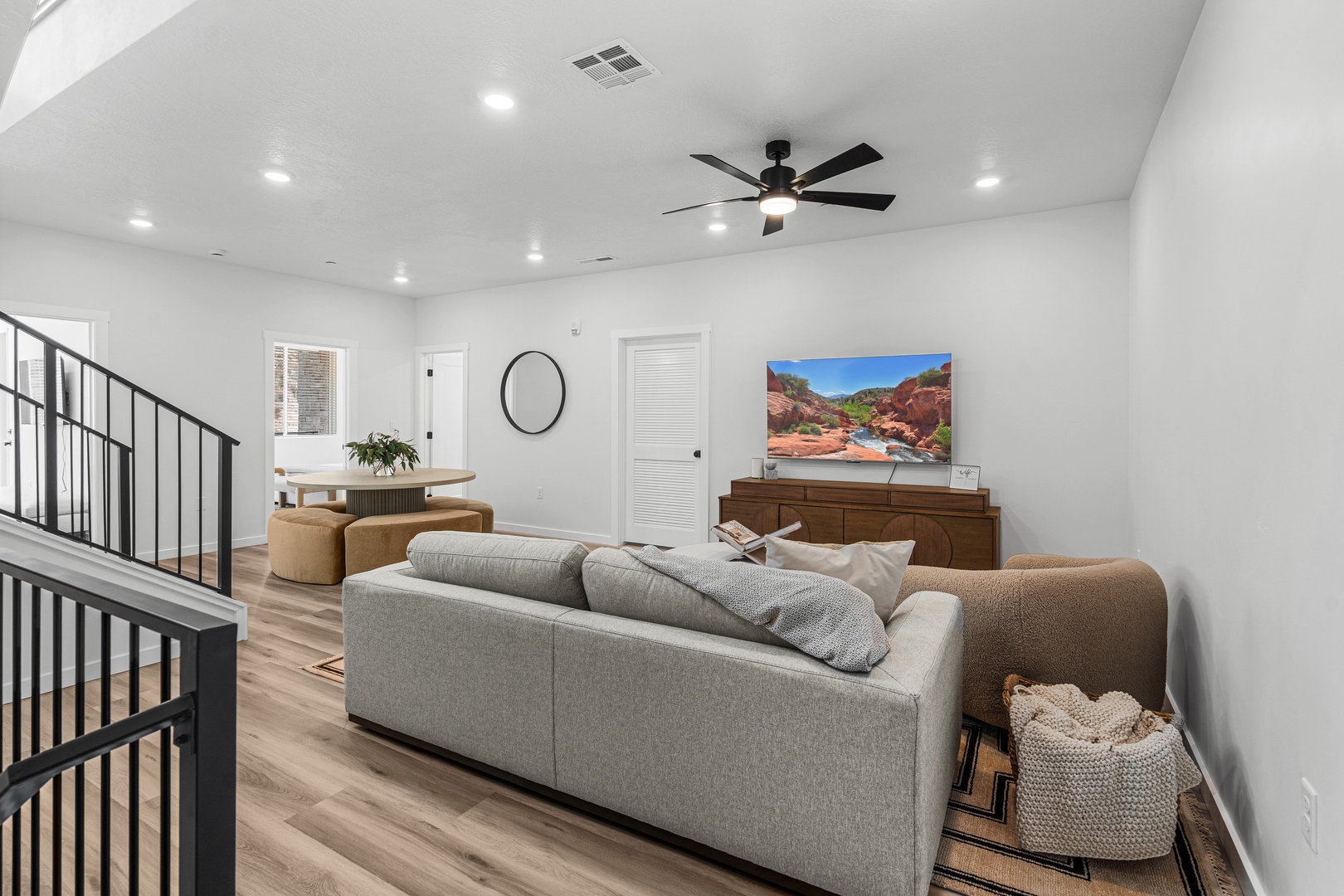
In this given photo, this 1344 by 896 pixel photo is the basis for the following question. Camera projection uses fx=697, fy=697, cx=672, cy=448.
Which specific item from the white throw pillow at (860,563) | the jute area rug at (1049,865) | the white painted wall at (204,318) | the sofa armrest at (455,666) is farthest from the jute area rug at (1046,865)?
the white painted wall at (204,318)

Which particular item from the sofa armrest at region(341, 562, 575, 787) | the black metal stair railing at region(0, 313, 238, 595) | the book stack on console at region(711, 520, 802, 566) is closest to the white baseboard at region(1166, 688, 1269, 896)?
the book stack on console at region(711, 520, 802, 566)

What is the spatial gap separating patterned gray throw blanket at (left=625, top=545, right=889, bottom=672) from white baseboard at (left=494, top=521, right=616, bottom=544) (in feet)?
14.4

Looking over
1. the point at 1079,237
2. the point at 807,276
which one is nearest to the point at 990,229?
the point at 1079,237

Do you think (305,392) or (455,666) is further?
(305,392)

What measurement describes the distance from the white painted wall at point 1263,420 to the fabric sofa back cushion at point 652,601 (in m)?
1.08

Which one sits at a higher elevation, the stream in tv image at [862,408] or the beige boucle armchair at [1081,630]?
the stream in tv image at [862,408]

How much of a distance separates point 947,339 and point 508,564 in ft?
12.1

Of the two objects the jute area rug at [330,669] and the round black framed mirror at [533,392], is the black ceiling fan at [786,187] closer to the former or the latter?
the jute area rug at [330,669]

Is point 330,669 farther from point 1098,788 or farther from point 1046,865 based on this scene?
point 1098,788

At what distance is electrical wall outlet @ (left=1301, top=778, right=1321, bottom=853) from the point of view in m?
1.36

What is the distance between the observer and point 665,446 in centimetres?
604

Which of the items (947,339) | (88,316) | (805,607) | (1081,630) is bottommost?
(1081,630)

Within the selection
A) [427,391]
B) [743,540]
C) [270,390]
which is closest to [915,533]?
[743,540]

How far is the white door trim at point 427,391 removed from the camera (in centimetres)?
723
